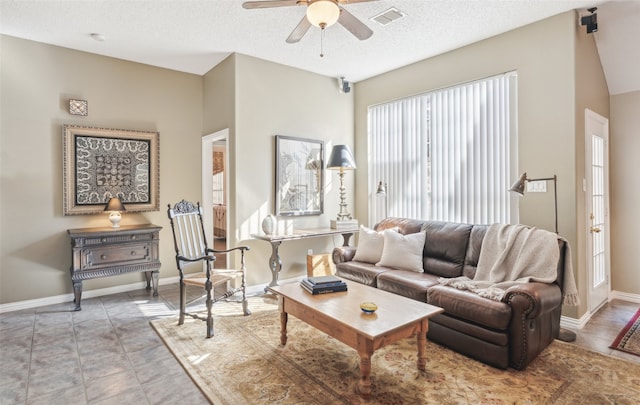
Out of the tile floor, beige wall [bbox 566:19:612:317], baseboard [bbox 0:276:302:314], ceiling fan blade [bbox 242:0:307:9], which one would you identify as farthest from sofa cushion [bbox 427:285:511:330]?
ceiling fan blade [bbox 242:0:307:9]

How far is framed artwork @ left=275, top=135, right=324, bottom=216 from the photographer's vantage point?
462 cm

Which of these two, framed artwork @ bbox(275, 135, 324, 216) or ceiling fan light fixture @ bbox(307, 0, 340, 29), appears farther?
framed artwork @ bbox(275, 135, 324, 216)

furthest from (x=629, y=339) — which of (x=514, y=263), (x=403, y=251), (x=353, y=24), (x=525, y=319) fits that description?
(x=353, y=24)

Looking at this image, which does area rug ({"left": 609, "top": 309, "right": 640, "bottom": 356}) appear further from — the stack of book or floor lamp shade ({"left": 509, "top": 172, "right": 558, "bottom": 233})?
the stack of book

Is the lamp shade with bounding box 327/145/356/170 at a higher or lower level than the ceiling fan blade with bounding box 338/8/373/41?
lower

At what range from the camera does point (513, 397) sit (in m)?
2.15

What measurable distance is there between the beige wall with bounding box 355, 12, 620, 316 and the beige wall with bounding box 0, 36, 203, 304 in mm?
4181

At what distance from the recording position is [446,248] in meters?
3.63

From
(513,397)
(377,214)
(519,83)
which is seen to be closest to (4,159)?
(377,214)

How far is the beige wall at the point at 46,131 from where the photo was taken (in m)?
3.74

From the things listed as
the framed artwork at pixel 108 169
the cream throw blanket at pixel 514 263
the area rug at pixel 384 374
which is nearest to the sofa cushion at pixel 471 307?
the cream throw blanket at pixel 514 263

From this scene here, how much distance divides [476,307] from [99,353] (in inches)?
116

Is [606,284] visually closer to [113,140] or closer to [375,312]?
[375,312]

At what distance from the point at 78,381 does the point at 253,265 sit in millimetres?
2213
